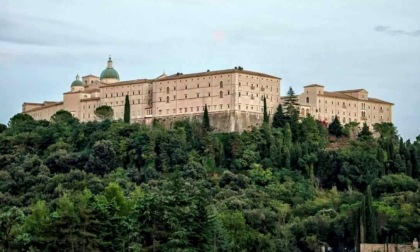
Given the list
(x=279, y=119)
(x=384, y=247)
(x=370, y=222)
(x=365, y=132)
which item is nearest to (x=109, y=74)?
(x=279, y=119)

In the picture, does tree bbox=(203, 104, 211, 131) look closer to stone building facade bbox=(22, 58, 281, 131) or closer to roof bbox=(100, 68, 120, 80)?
stone building facade bbox=(22, 58, 281, 131)

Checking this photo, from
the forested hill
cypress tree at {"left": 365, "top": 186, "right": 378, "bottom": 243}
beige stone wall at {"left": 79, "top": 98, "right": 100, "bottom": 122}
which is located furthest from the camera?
beige stone wall at {"left": 79, "top": 98, "right": 100, "bottom": 122}

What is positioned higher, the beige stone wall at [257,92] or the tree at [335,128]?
the beige stone wall at [257,92]

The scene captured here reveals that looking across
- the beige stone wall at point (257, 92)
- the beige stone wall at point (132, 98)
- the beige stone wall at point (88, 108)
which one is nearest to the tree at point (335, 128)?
the beige stone wall at point (257, 92)

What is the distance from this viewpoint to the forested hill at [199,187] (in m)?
46.0

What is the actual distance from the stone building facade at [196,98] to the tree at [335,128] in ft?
16.6

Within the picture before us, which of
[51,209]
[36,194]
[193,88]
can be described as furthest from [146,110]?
[51,209]

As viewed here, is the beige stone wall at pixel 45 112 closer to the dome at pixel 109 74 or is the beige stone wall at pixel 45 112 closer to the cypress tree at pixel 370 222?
the dome at pixel 109 74

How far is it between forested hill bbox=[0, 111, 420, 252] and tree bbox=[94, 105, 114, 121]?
7.43 ft

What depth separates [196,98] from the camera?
86875 millimetres

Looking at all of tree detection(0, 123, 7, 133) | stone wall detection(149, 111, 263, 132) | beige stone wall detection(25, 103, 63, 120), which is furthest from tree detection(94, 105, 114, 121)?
tree detection(0, 123, 7, 133)

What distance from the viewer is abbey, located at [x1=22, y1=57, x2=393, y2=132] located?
8538 cm

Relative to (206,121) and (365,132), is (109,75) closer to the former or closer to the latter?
(206,121)

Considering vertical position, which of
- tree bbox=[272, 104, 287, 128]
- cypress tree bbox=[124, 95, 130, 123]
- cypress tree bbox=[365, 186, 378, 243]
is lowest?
cypress tree bbox=[365, 186, 378, 243]
